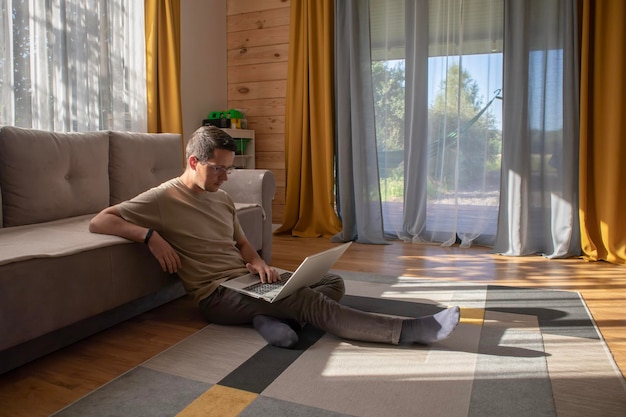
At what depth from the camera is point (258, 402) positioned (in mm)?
1407

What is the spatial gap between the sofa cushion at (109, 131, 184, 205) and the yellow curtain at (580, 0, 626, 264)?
260 cm

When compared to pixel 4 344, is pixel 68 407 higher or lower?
lower

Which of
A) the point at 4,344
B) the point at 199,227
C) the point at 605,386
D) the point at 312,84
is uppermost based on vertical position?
the point at 312,84

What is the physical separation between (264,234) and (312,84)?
1589 millimetres

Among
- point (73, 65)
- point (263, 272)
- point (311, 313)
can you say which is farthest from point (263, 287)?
point (73, 65)

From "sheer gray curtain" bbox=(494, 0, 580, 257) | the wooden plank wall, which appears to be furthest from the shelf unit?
"sheer gray curtain" bbox=(494, 0, 580, 257)

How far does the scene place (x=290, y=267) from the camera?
3.05 meters

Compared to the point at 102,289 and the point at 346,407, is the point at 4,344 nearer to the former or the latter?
the point at 102,289

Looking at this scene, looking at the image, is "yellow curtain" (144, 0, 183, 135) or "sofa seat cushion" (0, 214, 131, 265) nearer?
"sofa seat cushion" (0, 214, 131, 265)

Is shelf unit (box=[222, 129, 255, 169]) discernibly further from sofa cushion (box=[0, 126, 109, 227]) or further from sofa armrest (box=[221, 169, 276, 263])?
sofa cushion (box=[0, 126, 109, 227])

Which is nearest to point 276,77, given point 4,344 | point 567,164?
point 567,164

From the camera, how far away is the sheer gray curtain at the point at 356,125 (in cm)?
383

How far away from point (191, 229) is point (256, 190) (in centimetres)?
104

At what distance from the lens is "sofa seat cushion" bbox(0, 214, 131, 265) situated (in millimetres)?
1562
